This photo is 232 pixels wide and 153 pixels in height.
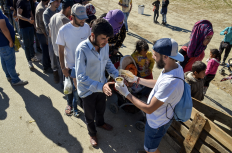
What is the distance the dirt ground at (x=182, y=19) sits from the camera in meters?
8.95

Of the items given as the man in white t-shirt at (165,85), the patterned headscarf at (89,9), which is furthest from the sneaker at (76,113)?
the patterned headscarf at (89,9)

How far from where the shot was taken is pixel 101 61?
8.36ft

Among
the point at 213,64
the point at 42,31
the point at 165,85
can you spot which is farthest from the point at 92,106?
the point at 213,64

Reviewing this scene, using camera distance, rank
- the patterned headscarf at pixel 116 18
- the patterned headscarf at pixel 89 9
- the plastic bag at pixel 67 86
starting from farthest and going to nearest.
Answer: the patterned headscarf at pixel 89 9 < the patterned headscarf at pixel 116 18 < the plastic bag at pixel 67 86

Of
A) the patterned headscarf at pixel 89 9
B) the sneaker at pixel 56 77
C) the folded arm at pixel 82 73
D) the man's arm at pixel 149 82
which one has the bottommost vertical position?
the sneaker at pixel 56 77

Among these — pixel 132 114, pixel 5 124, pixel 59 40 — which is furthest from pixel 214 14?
pixel 5 124

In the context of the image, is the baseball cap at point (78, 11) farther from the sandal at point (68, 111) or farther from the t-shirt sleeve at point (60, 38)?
the sandal at point (68, 111)

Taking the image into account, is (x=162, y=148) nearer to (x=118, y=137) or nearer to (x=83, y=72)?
(x=118, y=137)

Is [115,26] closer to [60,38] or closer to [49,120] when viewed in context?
[60,38]

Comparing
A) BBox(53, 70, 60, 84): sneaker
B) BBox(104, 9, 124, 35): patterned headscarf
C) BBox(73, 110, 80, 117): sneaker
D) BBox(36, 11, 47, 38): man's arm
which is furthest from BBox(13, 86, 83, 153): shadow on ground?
BBox(104, 9, 124, 35): patterned headscarf

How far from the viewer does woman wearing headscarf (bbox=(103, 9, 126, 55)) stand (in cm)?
396

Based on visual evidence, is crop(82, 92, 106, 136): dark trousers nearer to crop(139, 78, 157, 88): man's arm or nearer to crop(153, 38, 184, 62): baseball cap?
crop(139, 78, 157, 88): man's arm

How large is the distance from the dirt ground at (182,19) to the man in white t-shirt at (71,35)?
4.65m

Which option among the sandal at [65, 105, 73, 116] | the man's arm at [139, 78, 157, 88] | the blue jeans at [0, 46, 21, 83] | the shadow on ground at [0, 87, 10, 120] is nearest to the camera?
the man's arm at [139, 78, 157, 88]
